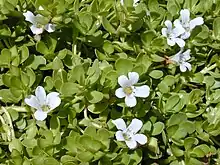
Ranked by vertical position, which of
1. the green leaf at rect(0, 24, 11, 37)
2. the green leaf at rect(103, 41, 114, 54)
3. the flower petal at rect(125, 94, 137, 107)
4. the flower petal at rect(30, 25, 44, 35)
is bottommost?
the flower petal at rect(125, 94, 137, 107)

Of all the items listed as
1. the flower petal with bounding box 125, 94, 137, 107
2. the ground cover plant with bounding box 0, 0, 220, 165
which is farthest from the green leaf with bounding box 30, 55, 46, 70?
the flower petal with bounding box 125, 94, 137, 107

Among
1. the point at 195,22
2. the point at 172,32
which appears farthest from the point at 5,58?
the point at 195,22

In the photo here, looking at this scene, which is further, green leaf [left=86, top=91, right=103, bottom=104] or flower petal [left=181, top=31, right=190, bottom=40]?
flower petal [left=181, top=31, right=190, bottom=40]

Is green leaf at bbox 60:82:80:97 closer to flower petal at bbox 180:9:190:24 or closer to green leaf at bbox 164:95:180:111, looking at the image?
green leaf at bbox 164:95:180:111

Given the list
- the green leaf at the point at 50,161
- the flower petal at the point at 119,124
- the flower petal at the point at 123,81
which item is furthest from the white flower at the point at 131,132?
the green leaf at the point at 50,161

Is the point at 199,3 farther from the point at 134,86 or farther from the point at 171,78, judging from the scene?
the point at 134,86

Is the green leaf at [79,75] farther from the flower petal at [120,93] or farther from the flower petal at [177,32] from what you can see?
the flower petal at [177,32]
